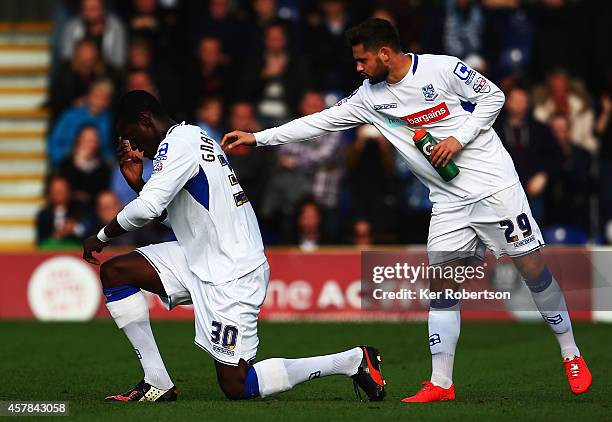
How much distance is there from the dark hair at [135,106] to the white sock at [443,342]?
91.3 inches

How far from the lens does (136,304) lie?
889 cm

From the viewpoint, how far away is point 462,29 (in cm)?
1720

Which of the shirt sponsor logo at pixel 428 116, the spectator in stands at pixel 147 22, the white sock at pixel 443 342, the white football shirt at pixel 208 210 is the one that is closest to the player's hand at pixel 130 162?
the white football shirt at pixel 208 210

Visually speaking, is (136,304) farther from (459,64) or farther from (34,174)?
(34,174)

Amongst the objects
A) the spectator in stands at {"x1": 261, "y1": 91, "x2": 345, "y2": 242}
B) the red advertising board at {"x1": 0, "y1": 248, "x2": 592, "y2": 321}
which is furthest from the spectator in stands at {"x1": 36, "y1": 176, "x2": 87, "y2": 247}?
the spectator in stands at {"x1": 261, "y1": 91, "x2": 345, "y2": 242}

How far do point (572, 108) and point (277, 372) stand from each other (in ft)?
32.4

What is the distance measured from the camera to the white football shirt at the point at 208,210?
8.55 meters

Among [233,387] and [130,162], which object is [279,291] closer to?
[130,162]

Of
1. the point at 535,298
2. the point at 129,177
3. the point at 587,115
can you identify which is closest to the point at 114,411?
the point at 129,177

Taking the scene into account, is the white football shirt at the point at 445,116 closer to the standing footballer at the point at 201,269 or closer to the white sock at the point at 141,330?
the standing footballer at the point at 201,269

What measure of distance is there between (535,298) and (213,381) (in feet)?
8.80

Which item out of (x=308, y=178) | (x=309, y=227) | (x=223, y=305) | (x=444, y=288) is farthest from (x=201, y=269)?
(x=308, y=178)

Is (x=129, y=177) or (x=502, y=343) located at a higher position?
(x=129, y=177)

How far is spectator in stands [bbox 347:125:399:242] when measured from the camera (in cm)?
1670
